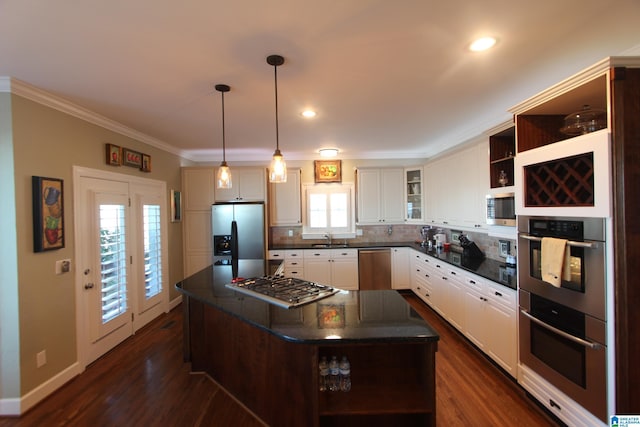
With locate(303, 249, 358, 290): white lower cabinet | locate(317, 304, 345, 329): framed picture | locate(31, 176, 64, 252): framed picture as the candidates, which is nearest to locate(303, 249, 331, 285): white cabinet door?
locate(303, 249, 358, 290): white lower cabinet

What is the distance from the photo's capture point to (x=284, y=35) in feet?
5.30

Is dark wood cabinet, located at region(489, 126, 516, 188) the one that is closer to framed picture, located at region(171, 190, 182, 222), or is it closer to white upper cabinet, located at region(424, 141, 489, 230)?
white upper cabinet, located at region(424, 141, 489, 230)

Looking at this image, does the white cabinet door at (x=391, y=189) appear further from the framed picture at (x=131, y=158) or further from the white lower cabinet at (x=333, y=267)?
the framed picture at (x=131, y=158)

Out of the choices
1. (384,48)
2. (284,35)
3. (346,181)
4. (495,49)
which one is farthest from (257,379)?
(346,181)

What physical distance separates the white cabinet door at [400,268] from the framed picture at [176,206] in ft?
11.9

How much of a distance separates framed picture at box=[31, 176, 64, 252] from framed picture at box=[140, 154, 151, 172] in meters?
1.22

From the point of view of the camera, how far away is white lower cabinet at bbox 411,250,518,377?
2311mm

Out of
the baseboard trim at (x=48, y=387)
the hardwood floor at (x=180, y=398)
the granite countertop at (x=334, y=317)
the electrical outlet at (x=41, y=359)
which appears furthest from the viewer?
the electrical outlet at (x=41, y=359)

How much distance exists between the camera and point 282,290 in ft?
6.84

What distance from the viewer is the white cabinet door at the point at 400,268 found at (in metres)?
4.73

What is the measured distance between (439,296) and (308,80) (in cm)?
310

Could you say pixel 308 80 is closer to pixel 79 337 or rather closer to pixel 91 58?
pixel 91 58

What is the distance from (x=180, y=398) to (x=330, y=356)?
4.96 feet

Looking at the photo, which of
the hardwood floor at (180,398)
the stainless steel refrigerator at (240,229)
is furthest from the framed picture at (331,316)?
the stainless steel refrigerator at (240,229)
